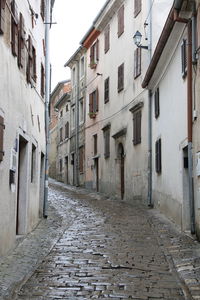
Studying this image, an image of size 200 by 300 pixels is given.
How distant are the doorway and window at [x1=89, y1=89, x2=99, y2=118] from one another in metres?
15.1

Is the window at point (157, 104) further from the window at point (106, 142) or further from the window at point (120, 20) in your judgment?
the window at point (106, 142)

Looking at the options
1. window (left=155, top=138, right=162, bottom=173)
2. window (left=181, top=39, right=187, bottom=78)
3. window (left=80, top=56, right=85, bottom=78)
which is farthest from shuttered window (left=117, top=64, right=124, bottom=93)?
window (left=181, top=39, right=187, bottom=78)

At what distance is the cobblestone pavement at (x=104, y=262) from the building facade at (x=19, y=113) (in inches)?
24.6

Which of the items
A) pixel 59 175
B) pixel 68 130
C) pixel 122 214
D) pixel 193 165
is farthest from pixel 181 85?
pixel 59 175

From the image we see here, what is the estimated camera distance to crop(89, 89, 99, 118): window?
25.6 m

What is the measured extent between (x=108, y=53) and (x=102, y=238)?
1514 cm

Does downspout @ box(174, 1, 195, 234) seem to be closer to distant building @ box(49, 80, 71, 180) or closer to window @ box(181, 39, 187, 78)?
window @ box(181, 39, 187, 78)

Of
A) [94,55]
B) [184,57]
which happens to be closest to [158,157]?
[184,57]

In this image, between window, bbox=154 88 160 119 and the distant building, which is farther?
the distant building

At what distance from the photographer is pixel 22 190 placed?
10398mm

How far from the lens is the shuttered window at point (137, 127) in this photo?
18.0 m

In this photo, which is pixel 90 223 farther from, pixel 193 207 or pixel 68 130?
pixel 68 130

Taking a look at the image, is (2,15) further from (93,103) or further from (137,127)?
(93,103)

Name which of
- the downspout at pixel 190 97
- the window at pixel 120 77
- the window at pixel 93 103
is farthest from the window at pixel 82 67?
the downspout at pixel 190 97
